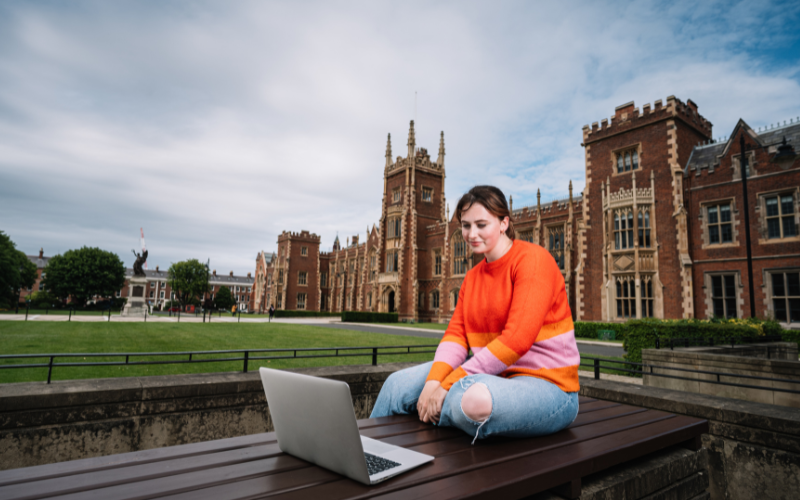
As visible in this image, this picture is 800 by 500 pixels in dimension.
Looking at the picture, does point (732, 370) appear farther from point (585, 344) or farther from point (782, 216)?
point (782, 216)

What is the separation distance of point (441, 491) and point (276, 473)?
66cm

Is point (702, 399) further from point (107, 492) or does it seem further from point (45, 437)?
point (45, 437)

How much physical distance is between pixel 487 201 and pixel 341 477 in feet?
6.05

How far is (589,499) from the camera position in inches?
73.7

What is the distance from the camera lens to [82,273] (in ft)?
177

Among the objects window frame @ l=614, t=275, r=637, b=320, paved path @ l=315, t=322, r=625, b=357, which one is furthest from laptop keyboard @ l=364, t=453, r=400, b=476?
window frame @ l=614, t=275, r=637, b=320

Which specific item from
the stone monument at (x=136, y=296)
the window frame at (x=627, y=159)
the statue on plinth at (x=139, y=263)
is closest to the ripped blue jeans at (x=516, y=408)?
the window frame at (x=627, y=159)

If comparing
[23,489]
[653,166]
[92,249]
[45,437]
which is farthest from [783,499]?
[92,249]

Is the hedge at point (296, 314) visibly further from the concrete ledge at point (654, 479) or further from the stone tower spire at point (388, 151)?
the concrete ledge at point (654, 479)

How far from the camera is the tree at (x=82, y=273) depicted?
53156mm

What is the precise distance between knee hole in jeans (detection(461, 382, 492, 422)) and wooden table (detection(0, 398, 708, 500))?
0.14 meters

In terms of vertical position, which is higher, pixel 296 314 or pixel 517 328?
pixel 517 328

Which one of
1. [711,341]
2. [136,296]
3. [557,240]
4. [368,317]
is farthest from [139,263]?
[711,341]

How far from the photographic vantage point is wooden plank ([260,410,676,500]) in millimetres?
1454
